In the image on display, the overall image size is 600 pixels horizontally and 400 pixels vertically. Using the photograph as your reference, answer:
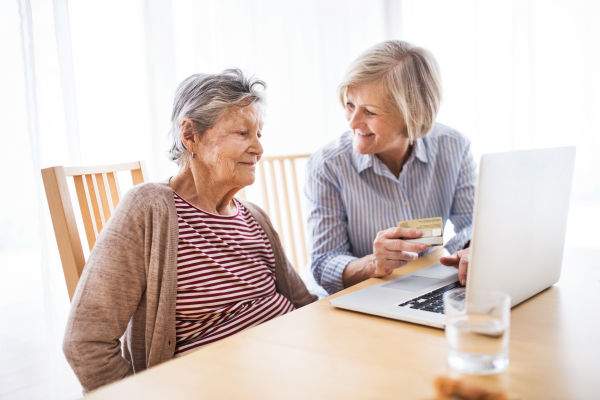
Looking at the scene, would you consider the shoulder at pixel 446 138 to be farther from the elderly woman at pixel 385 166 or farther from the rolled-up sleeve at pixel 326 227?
the rolled-up sleeve at pixel 326 227

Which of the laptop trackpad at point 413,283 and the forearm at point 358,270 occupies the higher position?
the laptop trackpad at point 413,283

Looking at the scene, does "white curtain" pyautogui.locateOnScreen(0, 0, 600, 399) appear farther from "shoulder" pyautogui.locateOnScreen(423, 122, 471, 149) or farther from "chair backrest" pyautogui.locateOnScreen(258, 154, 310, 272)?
"shoulder" pyautogui.locateOnScreen(423, 122, 471, 149)

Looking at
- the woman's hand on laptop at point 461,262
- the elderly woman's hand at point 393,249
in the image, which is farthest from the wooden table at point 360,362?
the elderly woman's hand at point 393,249

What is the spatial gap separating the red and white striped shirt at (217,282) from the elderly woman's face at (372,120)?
1.63ft

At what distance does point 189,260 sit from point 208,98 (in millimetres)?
408

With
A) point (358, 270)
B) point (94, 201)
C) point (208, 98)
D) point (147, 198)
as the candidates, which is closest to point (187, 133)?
point (208, 98)

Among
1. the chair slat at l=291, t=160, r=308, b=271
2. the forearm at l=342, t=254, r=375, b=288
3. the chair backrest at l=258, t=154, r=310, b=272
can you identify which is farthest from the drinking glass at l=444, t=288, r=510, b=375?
the chair slat at l=291, t=160, r=308, b=271

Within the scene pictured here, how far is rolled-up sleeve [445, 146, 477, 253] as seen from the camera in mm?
1514

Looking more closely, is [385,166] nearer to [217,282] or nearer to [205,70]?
[217,282]

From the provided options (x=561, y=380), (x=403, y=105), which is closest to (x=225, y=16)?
(x=403, y=105)

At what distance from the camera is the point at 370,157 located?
58.6 inches

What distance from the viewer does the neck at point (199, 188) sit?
1.18m

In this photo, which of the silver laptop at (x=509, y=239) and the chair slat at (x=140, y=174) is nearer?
the silver laptop at (x=509, y=239)

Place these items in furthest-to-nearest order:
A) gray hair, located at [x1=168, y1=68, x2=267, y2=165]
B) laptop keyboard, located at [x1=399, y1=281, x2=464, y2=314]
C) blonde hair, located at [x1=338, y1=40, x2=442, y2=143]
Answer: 1. blonde hair, located at [x1=338, y1=40, x2=442, y2=143]
2. gray hair, located at [x1=168, y1=68, x2=267, y2=165]
3. laptop keyboard, located at [x1=399, y1=281, x2=464, y2=314]
